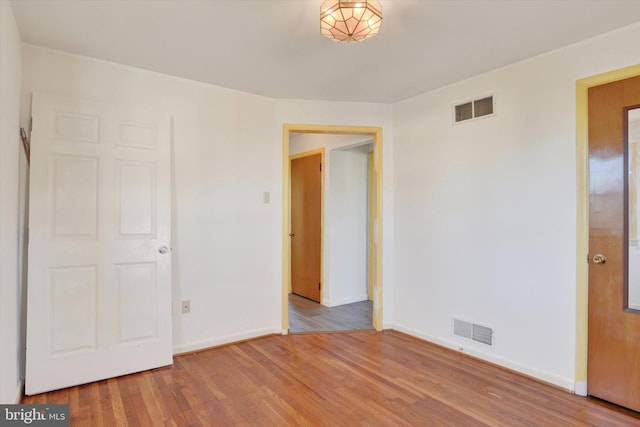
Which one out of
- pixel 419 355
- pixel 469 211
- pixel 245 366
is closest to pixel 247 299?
pixel 245 366

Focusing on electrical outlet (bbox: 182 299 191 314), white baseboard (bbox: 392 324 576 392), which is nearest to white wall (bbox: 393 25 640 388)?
white baseboard (bbox: 392 324 576 392)

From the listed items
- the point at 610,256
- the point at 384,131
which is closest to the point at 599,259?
the point at 610,256

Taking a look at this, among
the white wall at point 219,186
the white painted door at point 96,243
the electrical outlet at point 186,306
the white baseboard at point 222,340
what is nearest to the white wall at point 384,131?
the white wall at point 219,186

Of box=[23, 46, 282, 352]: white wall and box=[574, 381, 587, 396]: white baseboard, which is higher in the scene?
box=[23, 46, 282, 352]: white wall

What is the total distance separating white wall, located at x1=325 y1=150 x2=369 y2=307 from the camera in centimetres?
457

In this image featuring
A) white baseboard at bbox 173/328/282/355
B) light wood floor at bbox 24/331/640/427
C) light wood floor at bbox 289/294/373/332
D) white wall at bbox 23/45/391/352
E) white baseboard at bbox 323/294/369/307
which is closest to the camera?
light wood floor at bbox 24/331/640/427

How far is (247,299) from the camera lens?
3307 mm

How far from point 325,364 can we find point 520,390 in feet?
4.42

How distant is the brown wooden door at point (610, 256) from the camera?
214cm

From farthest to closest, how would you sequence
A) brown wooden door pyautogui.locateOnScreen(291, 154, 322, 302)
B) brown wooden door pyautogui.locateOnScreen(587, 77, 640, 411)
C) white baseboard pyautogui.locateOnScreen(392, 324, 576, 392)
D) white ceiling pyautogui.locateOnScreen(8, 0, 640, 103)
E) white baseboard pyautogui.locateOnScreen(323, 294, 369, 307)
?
brown wooden door pyautogui.locateOnScreen(291, 154, 322, 302) → white baseboard pyautogui.locateOnScreen(323, 294, 369, 307) → white baseboard pyautogui.locateOnScreen(392, 324, 576, 392) → brown wooden door pyautogui.locateOnScreen(587, 77, 640, 411) → white ceiling pyautogui.locateOnScreen(8, 0, 640, 103)

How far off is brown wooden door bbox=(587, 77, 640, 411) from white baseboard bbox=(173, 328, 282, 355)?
97.6 inches

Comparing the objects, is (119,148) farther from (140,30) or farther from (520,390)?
(520,390)

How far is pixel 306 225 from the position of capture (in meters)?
4.93

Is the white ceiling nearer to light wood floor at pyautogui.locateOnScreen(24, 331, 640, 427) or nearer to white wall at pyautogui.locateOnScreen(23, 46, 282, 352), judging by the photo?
white wall at pyautogui.locateOnScreen(23, 46, 282, 352)
